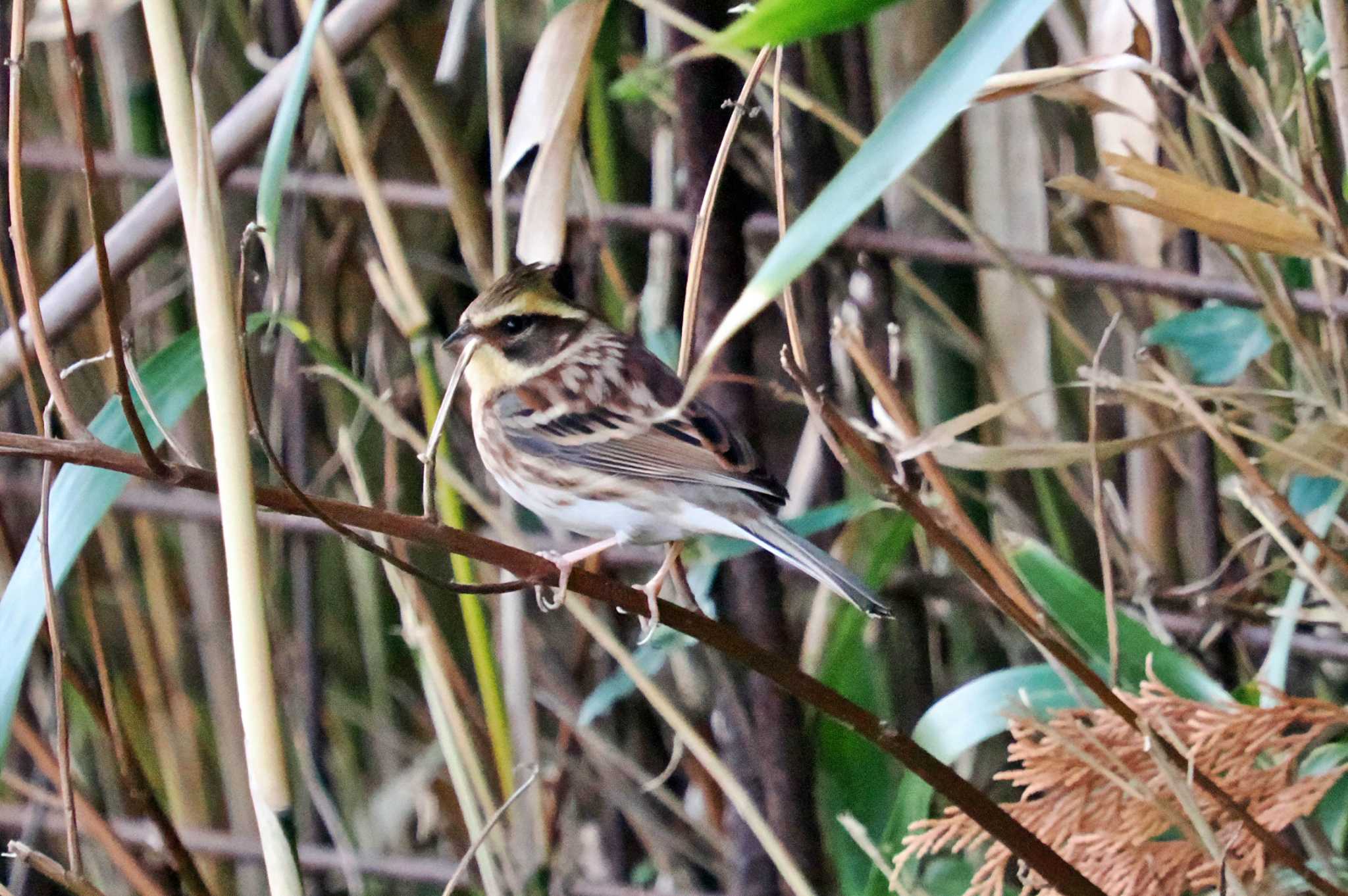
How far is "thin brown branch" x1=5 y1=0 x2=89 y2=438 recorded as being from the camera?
2.06ft

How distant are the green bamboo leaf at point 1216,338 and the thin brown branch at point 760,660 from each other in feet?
1.69

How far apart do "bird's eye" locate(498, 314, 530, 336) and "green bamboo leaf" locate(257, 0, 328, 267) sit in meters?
0.57

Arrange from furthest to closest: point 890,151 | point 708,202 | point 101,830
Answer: point 101,830 < point 708,202 < point 890,151

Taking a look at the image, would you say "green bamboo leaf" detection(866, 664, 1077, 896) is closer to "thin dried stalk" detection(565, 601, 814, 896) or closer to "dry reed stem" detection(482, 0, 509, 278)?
"thin dried stalk" detection(565, 601, 814, 896)

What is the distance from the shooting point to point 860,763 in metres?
1.34

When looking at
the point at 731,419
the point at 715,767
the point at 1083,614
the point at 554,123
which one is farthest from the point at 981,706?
the point at 554,123

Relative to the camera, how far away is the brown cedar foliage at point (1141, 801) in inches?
33.1

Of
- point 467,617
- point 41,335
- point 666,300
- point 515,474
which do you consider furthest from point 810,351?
point 41,335

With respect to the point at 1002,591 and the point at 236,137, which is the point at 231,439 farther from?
the point at 236,137

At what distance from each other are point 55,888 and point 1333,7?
2145 millimetres

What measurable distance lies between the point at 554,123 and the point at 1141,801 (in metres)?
0.65

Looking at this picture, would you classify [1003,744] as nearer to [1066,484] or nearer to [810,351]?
[1066,484]

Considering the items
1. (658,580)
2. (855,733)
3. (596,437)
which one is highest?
(596,437)

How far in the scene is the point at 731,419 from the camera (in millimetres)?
1226
